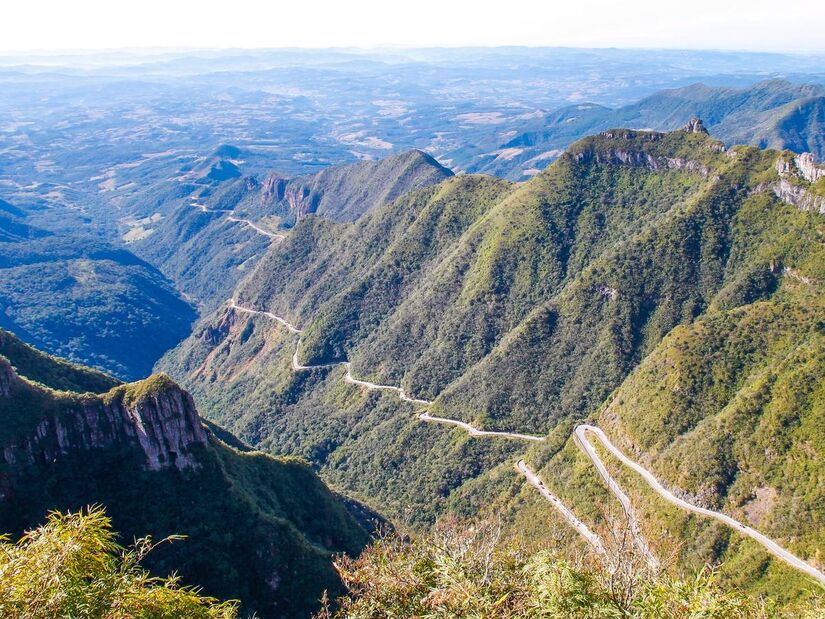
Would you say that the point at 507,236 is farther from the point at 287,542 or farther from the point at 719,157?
the point at 287,542

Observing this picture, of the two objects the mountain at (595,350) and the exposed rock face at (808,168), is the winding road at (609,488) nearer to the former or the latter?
the mountain at (595,350)

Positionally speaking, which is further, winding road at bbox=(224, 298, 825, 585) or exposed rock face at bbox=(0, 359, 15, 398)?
winding road at bbox=(224, 298, 825, 585)

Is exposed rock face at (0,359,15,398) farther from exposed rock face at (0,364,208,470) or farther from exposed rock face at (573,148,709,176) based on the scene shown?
exposed rock face at (573,148,709,176)

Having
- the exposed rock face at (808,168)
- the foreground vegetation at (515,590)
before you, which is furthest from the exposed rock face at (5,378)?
the exposed rock face at (808,168)

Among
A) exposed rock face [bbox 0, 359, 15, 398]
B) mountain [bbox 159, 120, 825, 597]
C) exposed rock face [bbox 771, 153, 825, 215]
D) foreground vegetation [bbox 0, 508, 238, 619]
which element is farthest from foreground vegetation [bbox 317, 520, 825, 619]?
exposed rock face [bbox 771, 153, 825, 215]

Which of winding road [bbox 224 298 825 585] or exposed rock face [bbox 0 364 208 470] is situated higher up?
exposed rock face [bbox 0 364 208 470]

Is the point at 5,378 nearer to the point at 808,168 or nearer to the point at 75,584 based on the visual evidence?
the point at 75,584

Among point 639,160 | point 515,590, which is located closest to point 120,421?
point 515,590
